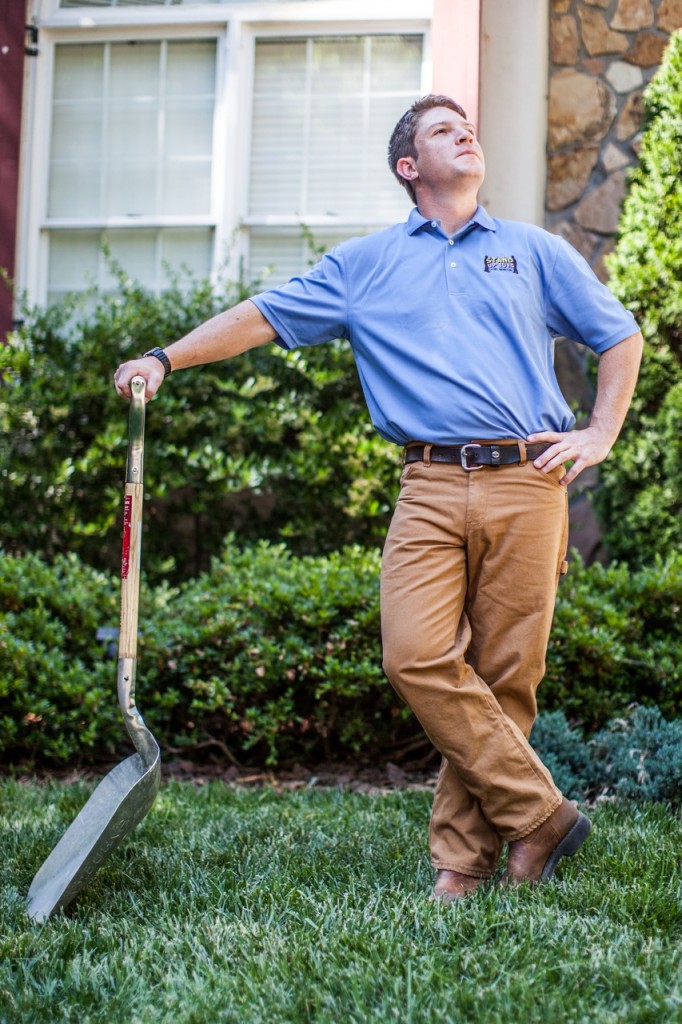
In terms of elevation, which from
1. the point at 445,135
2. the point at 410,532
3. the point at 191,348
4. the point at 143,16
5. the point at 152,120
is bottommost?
the point at 410,532

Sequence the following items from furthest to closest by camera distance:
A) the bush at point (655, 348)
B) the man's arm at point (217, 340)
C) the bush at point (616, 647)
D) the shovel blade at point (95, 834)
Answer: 1. the bush at point (655, 348)
2. the bush at point (616, 647)
3. the man's arm at point (217, 340)
4. the shovel blade at point (95, 834)

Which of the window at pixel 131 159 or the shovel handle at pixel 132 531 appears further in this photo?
the window at pixel 131 159

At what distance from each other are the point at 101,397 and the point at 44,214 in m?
1.65

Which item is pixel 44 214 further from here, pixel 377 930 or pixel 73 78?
pixel 377 930

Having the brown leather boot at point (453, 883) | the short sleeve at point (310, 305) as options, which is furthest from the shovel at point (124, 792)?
the brown leather boot at point (453, 883)

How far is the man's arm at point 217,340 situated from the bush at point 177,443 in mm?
2503

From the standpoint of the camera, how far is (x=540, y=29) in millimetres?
6098

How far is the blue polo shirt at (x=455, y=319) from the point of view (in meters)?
3.03

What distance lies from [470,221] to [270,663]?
220 centimetres

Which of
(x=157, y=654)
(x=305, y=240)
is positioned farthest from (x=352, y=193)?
(x=157, y=654)

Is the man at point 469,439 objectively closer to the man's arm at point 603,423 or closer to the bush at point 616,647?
the man's arm at point 603,423

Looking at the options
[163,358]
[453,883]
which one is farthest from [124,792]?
[163,358]

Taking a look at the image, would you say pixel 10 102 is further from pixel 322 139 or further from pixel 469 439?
pixel 469 439

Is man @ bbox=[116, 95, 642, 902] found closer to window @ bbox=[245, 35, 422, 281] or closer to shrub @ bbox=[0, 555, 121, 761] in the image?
shrub @ bbox=[0, 555, 121, 761]
